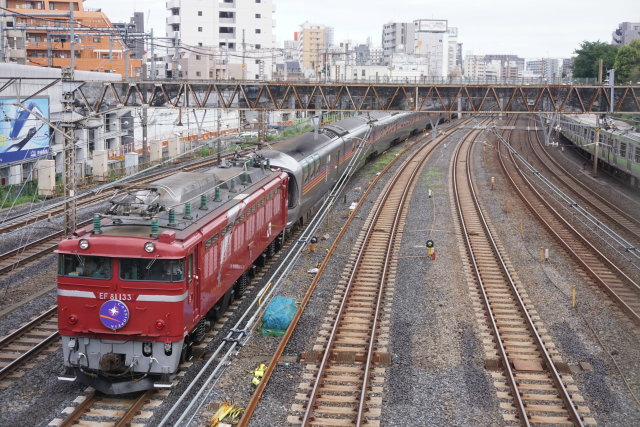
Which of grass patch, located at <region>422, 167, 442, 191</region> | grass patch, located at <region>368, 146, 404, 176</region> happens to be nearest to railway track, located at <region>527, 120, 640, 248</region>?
grass patch, located at <region>422, 167, 442, 191</region>

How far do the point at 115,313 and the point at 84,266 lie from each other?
0.96 meters

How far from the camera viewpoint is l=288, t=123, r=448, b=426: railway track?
12.2 m

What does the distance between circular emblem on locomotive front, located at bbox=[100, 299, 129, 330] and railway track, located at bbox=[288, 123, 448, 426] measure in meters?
3.25

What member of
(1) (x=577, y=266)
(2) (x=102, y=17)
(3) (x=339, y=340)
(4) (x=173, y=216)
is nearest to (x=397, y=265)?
(1) (x=577, y=266)

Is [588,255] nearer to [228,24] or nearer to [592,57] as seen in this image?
[592,57]

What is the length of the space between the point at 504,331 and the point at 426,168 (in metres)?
30.9

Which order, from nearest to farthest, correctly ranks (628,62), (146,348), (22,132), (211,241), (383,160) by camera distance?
(146,348)
(211,241)
(22,132)
(383,160)
(628,62)

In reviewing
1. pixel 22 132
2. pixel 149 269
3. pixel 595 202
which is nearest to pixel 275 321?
pixel 149 269

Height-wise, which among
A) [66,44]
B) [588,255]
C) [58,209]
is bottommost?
[588,255]

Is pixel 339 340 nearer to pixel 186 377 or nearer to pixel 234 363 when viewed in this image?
pixel 234 363

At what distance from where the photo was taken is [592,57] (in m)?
93.1

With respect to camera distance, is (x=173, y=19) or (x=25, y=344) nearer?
(x=25, y=344)

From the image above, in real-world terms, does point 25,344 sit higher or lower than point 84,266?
lower

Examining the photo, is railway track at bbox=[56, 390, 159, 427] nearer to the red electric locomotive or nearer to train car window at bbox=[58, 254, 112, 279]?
the red electric locomotive
